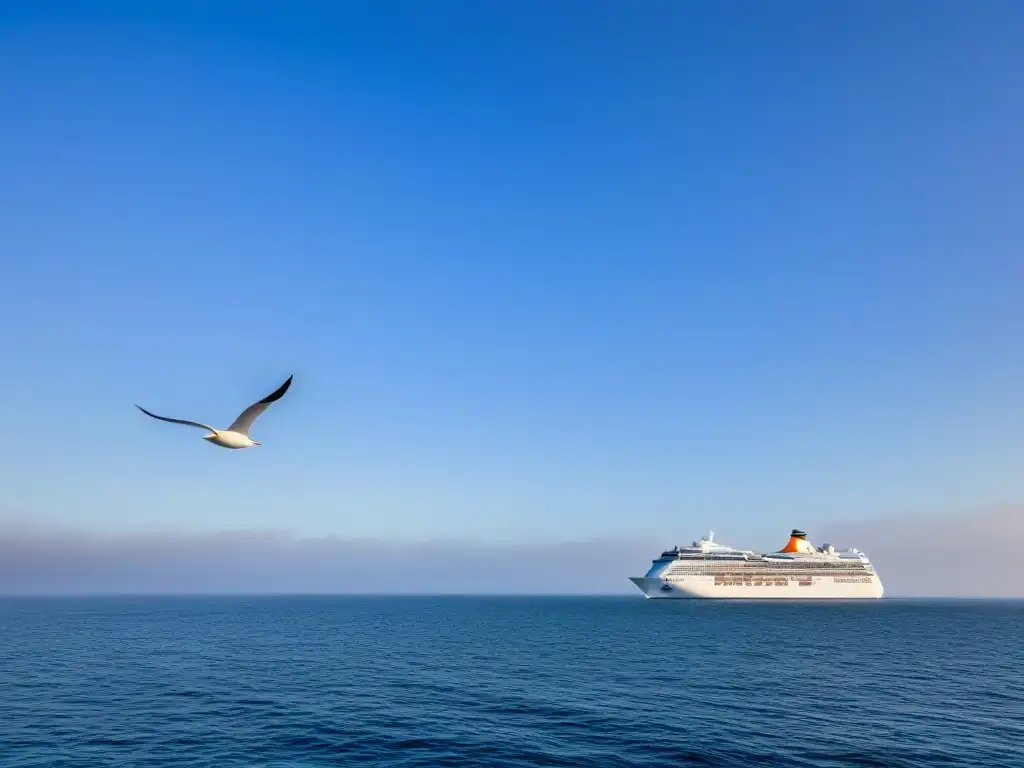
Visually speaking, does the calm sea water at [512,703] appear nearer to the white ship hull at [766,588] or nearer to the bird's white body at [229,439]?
the bird's white body at [229,439]

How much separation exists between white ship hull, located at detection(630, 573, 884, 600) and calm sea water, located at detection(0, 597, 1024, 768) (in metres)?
83.3

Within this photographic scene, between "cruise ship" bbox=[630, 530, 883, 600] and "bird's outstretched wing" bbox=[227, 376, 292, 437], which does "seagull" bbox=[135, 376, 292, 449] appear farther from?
"cruise ship" bbox=[630, 530, 883, 600]

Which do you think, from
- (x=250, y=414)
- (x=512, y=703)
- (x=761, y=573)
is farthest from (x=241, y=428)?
(x=761, y=573)

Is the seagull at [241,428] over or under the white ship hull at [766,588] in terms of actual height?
over

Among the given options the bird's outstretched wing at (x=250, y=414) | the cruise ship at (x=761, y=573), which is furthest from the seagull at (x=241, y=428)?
the cruise ship at (x=761, y=573)

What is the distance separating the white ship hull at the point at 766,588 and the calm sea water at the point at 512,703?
83289mm

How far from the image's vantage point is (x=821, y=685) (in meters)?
52.6

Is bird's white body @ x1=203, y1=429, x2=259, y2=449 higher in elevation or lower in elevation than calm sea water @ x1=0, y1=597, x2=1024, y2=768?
higher

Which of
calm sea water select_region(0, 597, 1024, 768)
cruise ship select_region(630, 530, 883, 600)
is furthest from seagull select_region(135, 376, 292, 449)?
cruise ship select_region(630, 530, 883, 600)

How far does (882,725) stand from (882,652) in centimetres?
4420

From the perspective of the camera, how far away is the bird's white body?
18469mm

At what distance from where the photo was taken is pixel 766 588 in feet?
563

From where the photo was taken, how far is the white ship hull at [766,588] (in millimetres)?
165750

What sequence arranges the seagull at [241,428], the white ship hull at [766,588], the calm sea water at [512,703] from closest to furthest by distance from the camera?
the seagull at [241,428]
the calm sea water at [512,703]
the white ship hull at [766,588]
